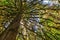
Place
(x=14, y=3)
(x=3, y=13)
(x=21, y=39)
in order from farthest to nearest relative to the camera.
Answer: (x=14, y=3)
(x=3, y=13)
(x=21, y=39)

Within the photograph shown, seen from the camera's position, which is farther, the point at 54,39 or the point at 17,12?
the point at 17,12

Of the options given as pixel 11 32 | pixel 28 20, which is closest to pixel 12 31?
pixel 11 32

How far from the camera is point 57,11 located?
1.72 meters

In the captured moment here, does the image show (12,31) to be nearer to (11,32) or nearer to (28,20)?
(11,32)

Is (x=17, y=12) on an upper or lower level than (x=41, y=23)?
upper

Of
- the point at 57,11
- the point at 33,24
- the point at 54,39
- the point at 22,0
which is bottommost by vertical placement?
the point at 54,39

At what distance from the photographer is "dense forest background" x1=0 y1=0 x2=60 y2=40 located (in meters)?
1.45

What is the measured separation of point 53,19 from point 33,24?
0.26m

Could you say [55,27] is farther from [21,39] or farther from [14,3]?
[14,3]

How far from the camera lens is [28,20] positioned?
1602mm

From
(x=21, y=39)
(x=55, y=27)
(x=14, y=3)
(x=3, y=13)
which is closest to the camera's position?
(x=21, y=39)

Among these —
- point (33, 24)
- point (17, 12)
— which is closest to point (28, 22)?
point (33, 24)

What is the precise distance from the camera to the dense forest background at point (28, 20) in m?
1.45

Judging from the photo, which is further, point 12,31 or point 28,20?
point 28,20
